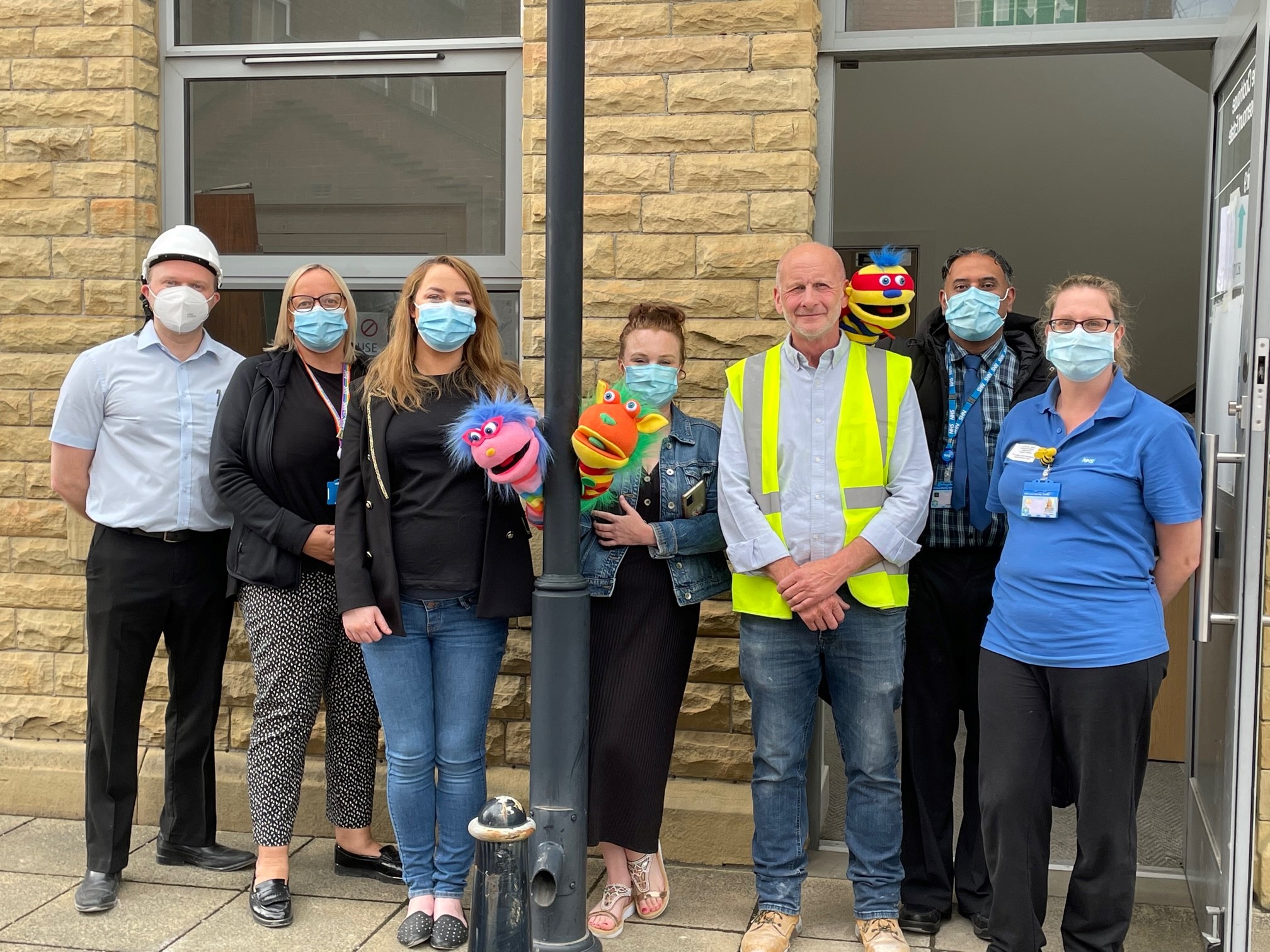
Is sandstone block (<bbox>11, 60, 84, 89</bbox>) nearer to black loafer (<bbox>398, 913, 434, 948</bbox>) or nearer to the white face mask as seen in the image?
the white face mask

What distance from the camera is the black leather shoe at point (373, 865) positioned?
445 cm

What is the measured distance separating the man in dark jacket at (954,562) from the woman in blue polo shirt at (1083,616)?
14.6 inches

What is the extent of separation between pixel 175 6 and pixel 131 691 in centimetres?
276

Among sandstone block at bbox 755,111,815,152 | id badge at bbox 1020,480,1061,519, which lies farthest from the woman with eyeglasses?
id badge at bbox 1020,480,1061,519

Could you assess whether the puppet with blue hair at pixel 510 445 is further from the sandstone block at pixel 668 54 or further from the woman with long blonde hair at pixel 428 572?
the sandstone block at pixel 668 54

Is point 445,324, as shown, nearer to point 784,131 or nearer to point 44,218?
point 784,131

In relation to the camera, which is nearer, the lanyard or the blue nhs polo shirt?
the blue nhs polo shirt

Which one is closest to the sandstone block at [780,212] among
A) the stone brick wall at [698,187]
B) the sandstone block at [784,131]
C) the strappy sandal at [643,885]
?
the stone brick wall at [698,187]

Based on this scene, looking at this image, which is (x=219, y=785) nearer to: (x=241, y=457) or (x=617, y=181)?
(x=241, y=457)

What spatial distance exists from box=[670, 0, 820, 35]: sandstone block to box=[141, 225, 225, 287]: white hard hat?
72.2 inches

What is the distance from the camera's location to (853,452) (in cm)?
375

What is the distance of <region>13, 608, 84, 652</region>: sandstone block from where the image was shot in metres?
5.10

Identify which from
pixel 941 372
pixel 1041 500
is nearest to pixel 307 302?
pixel 941 372

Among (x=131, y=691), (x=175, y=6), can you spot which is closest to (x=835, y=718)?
(x=131, y=691)
